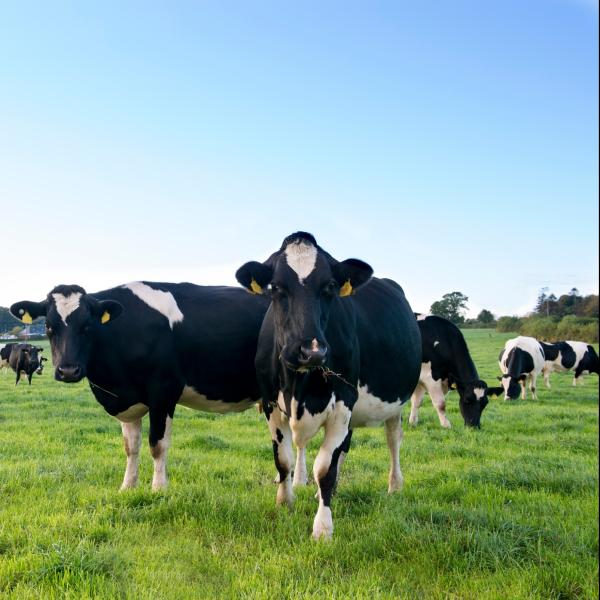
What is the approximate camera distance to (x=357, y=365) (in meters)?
5.55

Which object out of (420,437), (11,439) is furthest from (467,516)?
(11,439)

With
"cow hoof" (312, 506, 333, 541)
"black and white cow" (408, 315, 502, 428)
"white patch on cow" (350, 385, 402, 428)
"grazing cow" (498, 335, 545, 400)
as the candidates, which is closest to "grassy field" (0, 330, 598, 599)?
"cow hoof" (312, 506, 333, 541)

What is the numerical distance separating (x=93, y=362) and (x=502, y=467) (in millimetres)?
5381

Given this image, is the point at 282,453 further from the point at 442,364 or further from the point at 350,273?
the point at 442,364

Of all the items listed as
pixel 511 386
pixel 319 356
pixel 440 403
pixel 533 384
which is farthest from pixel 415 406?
pixel 319 356

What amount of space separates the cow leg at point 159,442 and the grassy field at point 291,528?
22 cm

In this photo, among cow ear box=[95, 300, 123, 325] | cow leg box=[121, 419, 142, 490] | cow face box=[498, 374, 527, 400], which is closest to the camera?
cow leg box=[121, 419, 142, 490]

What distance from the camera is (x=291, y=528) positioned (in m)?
4.89

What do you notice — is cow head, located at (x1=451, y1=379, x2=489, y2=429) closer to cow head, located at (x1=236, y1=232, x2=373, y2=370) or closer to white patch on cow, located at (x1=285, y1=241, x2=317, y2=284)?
cow head, located at (x1=236, y1=232, x2=373, y2=370)

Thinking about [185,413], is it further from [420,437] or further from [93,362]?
[93,362]

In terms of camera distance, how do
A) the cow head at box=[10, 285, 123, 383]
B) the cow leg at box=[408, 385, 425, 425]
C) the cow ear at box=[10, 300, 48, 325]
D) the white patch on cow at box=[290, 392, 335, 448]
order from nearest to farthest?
1. the white patch on cow at box=[290, 392, 335, 448]
2. the cow head at box=[10, 285, 123, 383]
3. the cow ear at box=[10, 300, 48, 325]
4. the cow leg at box=[408, 385, 425, 425]

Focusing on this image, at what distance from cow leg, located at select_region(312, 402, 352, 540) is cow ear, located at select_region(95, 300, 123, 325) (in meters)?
3.13

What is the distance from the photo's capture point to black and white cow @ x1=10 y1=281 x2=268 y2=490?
6777 mm

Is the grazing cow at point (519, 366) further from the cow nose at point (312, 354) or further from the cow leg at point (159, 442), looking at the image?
the cow nose at point (312, 354)
